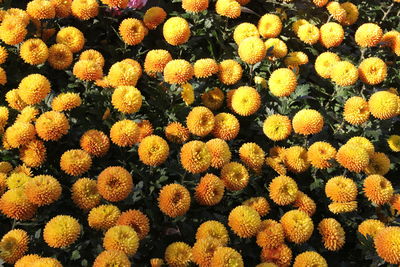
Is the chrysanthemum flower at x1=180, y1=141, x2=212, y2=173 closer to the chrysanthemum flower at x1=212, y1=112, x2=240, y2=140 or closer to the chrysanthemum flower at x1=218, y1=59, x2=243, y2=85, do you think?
the chrysanthemum flower at x1=212, y1=112, x2=240, y2=140

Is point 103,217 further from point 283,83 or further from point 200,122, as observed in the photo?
point 283,83

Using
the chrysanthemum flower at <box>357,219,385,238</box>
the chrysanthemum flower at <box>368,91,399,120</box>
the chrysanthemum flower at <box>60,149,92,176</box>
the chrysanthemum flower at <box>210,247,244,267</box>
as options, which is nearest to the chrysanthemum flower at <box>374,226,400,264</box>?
the chrysanthemum flower at <box>357,219,385,238</box>

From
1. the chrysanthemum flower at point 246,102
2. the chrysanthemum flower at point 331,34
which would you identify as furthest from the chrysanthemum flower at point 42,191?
the chrysanthemum flower at point 331,34

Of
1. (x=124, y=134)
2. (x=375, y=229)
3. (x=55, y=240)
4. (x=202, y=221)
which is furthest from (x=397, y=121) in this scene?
(x=55, y=240)

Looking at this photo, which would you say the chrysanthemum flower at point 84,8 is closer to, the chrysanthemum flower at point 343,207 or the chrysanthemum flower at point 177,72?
the chrysanthemum flower at point 177,72

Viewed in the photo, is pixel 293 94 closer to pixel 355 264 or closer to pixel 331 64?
pixel 331 64

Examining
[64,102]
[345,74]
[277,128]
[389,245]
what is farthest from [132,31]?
[389,245]
